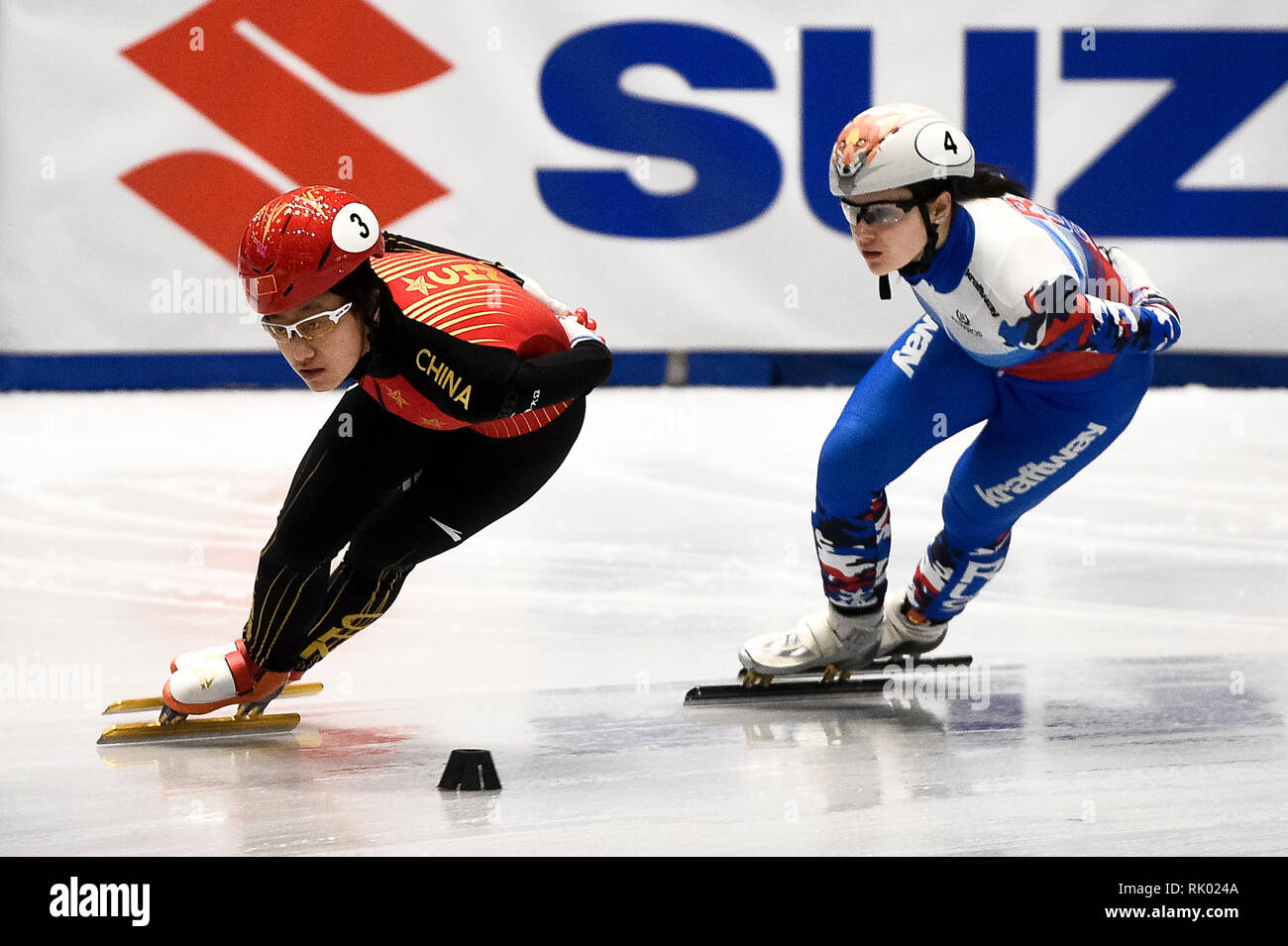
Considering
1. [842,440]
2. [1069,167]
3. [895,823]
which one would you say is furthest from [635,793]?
[1069,167]

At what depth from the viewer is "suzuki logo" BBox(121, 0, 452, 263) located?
335 inches

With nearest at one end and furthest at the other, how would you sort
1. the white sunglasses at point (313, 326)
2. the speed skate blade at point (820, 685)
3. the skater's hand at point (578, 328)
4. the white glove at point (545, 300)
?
the white sunglasses at point (313, 326) < the skater's hand at point (578, 328) < the white glove at point (545, 300) < the speed skate blade at point (820, 685)

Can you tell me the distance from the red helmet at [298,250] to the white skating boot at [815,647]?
1511 millimetres

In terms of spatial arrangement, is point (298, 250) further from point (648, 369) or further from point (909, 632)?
point (648, 369)

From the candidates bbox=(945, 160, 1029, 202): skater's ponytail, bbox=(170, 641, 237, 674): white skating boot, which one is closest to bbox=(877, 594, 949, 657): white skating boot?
bbox=(945, 160, 1029, 202): skater's ponytail

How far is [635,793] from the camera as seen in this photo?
3146 millimetres

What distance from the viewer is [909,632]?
13.6 feet

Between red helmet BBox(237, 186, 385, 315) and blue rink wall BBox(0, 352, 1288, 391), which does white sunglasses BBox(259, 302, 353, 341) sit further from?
blue rink wall BBox(0, 352, 1288, 391)

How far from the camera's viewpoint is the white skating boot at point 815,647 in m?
3.96

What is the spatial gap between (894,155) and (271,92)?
5922 mm

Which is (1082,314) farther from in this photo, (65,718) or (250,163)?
(250,163)
